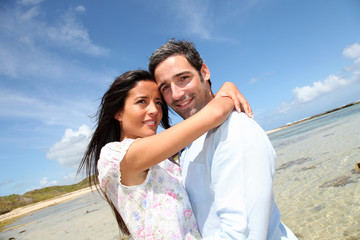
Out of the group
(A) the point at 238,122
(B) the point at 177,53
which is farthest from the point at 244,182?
(B) the point at 177,53

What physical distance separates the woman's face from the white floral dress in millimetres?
505

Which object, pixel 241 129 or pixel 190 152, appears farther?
pixel 190 152

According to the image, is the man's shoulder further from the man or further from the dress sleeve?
the dress sleeve

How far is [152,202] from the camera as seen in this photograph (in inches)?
70.2

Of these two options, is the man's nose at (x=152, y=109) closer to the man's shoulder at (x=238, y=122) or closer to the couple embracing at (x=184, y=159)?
the couple embracing at (x=184, y=159)

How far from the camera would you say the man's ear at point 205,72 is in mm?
2627

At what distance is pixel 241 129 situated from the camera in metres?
1.32

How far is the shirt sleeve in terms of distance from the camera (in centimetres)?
117

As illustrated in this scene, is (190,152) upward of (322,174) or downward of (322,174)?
upward

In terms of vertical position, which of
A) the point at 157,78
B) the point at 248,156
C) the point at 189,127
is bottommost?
the point at 248,156

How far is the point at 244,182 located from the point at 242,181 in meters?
0.01

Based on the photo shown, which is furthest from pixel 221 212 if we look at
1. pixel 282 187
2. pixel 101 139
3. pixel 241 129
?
pixel 282 187

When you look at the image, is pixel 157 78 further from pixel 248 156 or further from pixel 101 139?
pixel 248 156

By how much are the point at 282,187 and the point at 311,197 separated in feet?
4.72
